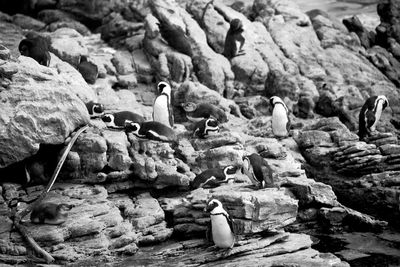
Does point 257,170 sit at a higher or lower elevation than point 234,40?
lower

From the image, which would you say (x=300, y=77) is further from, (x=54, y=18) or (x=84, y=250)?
(x=84, y=250)

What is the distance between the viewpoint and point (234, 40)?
23281 millimetres

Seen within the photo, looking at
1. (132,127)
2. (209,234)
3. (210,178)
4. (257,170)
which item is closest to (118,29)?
(132,127)

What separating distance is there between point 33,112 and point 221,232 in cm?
448

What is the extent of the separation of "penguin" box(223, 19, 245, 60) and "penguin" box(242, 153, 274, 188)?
829cm

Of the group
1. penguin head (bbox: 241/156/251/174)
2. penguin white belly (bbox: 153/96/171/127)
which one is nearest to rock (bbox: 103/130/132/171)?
penguin white belly (bbox: 153/96/171/127)

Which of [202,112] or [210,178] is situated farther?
[202,112]

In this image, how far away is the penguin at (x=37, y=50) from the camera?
18.6 m

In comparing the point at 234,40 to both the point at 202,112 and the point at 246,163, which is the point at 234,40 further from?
the point at 246,163

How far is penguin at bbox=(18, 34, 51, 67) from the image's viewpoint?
61.0ft

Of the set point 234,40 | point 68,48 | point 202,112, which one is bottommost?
point 202,112

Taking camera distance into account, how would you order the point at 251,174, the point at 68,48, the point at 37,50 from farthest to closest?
the point at 68,48 < the point at 37,50 < the point at 251,174

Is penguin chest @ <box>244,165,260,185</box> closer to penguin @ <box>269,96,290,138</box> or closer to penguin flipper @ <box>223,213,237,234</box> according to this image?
penguin flipper @ <box>223,213,237,234</box>

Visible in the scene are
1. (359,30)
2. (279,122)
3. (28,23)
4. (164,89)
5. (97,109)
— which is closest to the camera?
(97,109)
